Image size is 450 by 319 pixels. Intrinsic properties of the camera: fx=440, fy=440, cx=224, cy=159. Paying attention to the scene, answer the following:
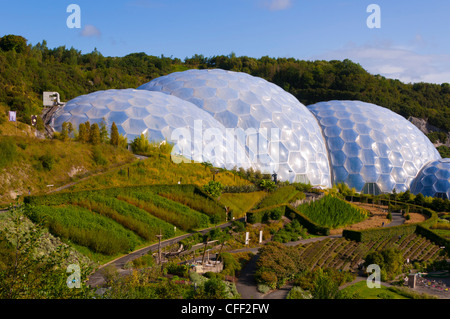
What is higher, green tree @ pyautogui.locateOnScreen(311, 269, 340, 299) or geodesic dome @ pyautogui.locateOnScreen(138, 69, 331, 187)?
geodesic dome @ pyautogui.locateOnScreen(138, 69, 331, 187)

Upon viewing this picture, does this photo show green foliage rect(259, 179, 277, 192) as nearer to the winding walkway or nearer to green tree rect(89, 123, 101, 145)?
the winding walkway

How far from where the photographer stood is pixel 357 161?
122 ft

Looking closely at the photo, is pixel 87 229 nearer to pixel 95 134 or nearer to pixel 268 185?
pixel 95 134

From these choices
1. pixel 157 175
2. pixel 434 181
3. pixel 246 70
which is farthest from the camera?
pixel 246 70

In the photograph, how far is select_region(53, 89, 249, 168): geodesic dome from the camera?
28.1 meters

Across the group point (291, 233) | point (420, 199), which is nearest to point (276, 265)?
point (291, 233)

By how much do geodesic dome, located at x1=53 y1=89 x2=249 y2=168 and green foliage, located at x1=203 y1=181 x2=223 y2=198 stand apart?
4069 millimetres

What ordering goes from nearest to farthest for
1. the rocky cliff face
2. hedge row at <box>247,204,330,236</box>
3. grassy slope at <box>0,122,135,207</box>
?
1. grassy slope at <box>0,122,135,207</box>
2. hedge row at <box>247,204,330,236</box>
3. the rocky cliff face

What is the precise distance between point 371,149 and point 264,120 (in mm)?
10121

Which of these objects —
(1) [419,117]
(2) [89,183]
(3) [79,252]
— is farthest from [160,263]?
(1) [419,117]

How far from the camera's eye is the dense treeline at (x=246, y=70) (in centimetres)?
5378

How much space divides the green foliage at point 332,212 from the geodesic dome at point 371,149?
8.89 meters

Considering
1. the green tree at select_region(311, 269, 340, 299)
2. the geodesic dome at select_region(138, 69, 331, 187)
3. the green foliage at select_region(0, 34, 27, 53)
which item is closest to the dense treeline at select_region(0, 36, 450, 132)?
the green foliage at select_region(0, 34, 27, 53)

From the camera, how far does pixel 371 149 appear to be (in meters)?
37.5
